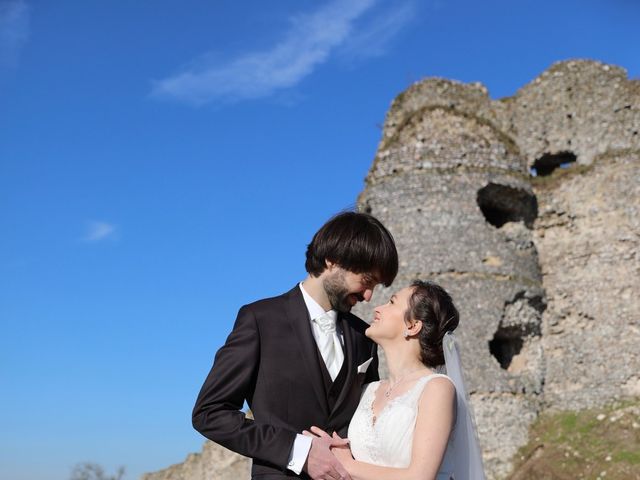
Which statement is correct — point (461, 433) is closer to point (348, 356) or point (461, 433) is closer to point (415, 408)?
point (415, 408)

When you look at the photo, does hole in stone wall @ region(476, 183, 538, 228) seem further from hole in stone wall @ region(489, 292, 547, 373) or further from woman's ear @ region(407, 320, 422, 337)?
woman's ear @ region(407, 320, 422, 337)

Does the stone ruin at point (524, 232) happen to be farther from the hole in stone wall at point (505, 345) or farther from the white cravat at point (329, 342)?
the white cravat at point (329, 342)

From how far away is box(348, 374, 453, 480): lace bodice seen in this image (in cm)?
432

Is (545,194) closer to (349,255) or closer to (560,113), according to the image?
(560,113)

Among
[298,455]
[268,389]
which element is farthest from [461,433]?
[268,389]

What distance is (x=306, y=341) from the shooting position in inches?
172

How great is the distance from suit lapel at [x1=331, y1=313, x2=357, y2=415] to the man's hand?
390mm

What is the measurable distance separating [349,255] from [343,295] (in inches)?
9.6

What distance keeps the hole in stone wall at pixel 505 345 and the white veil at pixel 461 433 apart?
13.4 meters

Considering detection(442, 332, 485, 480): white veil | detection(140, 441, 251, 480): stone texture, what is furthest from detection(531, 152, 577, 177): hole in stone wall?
detection(442, 332, 485, 480): white veil

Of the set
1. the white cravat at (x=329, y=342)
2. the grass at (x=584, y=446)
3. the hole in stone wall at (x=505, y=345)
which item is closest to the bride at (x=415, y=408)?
the white cravat at (x=329, y=342)

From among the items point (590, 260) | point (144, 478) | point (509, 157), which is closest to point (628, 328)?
point (590, 260)

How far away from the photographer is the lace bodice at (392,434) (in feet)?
14.2

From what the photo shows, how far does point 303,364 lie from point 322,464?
0.55m
